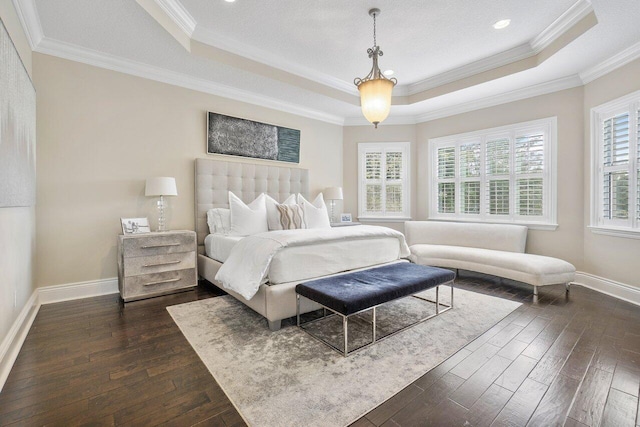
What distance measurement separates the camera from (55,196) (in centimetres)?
321

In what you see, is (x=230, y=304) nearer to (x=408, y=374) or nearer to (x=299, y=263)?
(x=299, y=263)

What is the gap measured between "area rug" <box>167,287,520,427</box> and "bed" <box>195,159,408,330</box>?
268 millimetres

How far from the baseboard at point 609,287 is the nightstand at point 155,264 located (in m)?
5.12

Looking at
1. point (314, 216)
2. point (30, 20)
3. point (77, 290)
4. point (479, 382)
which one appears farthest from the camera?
point (314, 216)

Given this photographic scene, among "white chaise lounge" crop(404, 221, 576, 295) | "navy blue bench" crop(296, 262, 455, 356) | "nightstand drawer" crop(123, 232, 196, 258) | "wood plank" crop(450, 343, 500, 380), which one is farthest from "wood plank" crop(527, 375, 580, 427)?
"nightstand drawer" crop(123, 232, 196, 258)

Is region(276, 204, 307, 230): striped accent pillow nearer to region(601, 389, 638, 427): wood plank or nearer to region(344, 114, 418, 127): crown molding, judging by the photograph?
region(344, 114, 418, 127): crown molding

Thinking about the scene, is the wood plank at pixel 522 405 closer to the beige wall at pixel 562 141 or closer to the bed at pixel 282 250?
the bed at pixel 282 250

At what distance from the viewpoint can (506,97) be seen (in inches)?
182

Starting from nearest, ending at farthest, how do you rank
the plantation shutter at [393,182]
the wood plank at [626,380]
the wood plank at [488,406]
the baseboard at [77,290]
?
1. the wood plank at [488,406]
2. the wood plank at [626,380]
3. the baseboard at [77,290]
4. the plantation shutter at [393,182]

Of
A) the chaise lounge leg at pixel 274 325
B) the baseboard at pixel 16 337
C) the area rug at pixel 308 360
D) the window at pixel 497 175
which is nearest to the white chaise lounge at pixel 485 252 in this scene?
the window at pixel 497 175

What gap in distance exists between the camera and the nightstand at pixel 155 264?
320cm

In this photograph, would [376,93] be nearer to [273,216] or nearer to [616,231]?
[273,216]

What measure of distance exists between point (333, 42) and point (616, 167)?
148 inches

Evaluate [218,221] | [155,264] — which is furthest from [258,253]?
[218,221]
